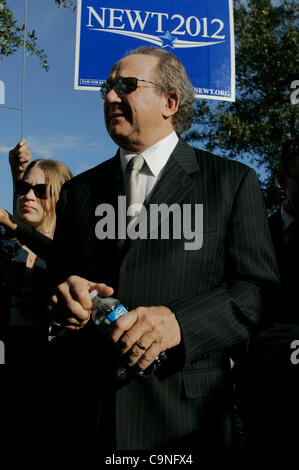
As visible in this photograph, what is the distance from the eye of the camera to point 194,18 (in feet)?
11.6

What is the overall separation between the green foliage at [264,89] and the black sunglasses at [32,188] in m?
9.18

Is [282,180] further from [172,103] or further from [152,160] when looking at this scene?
[152,160]

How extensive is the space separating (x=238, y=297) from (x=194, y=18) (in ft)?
8.72

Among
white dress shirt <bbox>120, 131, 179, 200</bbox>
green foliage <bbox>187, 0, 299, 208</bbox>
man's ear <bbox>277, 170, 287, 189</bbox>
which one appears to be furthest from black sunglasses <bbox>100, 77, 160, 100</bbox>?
green foliage <bbox>187, 0, 299, 208</bbox>

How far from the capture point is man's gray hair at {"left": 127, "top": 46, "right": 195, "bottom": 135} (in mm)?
2184

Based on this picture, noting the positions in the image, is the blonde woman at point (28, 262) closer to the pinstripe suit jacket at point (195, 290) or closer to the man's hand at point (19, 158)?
the man's hand at point (19, 158)

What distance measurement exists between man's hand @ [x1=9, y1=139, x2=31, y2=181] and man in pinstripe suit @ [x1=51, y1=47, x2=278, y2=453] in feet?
4.50

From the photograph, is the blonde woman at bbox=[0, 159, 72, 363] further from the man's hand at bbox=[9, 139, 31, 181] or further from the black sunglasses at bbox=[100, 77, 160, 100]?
the black sunglasses at bbox=[100, 77, 160, 100]

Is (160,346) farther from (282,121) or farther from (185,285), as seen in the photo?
(282,121)

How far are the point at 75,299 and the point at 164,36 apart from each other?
2618 mm

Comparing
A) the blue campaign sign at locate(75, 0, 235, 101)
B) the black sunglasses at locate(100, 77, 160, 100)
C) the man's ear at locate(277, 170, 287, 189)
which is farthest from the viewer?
the blue campaign sign at locate(75, 0, 235, 101)

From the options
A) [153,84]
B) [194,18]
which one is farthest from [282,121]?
[153,84]

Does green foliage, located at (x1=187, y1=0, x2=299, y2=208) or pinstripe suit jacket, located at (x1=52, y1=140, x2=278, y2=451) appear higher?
green foliage, located at (x1=187, y1=0, x2=299, y2=208)

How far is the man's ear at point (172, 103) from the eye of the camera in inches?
85.4
